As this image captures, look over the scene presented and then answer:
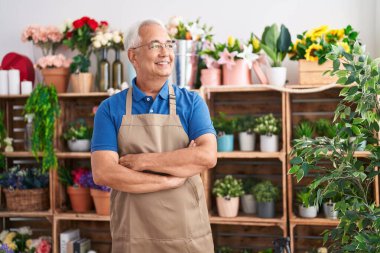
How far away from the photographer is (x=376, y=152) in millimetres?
1869

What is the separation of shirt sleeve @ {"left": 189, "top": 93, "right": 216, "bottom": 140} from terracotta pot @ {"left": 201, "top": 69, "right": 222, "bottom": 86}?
1.39 m

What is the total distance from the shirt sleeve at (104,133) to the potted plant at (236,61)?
1494mm

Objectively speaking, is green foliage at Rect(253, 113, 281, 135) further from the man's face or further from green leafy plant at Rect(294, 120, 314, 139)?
the man's face

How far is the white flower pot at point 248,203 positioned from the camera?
3428 millimetres

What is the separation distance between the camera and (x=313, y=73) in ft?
10.6

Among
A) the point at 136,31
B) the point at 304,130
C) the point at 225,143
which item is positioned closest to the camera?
the point at 136,31

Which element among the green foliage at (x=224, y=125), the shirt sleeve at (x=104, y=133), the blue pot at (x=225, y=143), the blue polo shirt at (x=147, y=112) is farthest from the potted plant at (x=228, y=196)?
the shirt sleeve at (x=104, y=133)

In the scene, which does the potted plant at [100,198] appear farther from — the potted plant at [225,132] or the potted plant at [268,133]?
the potted plant at [268,133]

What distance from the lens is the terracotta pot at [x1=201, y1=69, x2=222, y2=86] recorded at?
339cm

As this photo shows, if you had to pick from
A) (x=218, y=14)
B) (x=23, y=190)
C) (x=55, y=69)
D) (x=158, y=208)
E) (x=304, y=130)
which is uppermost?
(x=218, y=14)

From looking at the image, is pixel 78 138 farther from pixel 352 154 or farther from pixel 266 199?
pixel 352 154

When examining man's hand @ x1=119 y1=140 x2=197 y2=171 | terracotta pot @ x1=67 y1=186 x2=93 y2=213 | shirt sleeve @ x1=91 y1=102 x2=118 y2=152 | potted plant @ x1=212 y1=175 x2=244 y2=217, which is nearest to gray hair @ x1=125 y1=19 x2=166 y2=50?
shirt sleeve @ x1=91 y1=102 x2=118 y2=152

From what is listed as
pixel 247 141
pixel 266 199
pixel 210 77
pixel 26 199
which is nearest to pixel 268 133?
pixel 247 141

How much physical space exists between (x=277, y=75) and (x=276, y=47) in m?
0.18
